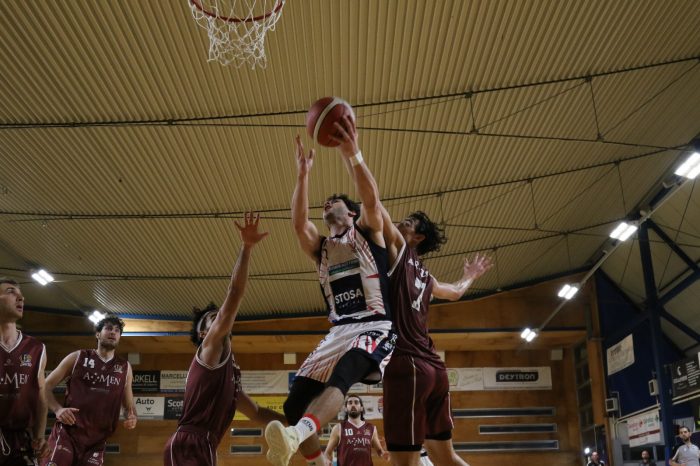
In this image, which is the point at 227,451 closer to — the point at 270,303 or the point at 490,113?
the point at 270,303

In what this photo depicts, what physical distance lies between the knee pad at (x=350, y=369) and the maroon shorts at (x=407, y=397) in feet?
2.58

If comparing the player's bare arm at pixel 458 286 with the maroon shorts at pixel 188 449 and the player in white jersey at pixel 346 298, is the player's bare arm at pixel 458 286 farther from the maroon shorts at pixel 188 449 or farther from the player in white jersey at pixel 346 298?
the maroon shorts at pixel 188 449

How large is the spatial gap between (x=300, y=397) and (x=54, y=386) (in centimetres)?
416

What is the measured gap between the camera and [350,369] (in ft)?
15.9

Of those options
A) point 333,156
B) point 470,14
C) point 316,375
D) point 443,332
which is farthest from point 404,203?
point 316,375

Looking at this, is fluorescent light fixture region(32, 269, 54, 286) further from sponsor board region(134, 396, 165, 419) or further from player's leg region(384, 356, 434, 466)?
player's leg region(384, 356, 434, 466)

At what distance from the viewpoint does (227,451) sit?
2525 cm

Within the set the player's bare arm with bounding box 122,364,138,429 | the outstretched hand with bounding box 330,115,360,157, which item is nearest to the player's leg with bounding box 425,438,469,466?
the outstretched hand with bounding box 330,115,360,157

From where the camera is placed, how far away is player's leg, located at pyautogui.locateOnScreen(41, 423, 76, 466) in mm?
7809

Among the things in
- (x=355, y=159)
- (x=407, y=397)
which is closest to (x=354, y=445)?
(x=407, y=397)

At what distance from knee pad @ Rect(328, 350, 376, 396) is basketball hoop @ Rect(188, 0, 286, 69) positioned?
650 centimetres

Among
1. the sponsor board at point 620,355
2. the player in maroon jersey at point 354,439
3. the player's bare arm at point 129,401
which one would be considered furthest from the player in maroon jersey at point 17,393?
the sponsor board at point 620,355

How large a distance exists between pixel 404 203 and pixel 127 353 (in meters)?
14.0

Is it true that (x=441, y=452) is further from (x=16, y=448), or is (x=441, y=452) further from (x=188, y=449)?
(x=16, y=448)
